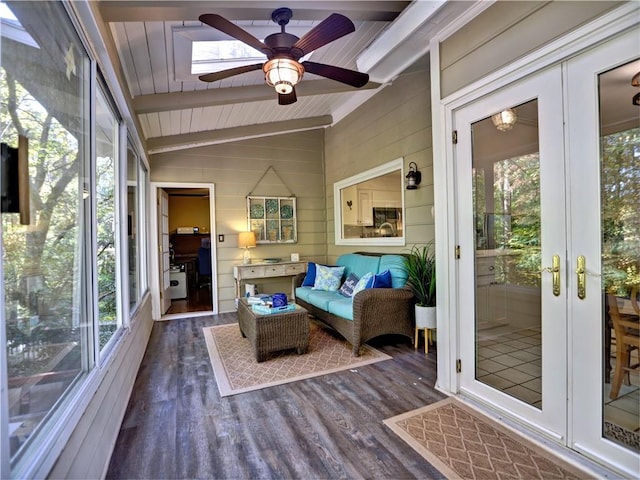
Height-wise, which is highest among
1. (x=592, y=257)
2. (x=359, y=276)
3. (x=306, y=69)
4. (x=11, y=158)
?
(x=306, y=69)

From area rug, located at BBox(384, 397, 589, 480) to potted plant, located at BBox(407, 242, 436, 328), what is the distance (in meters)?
1.05

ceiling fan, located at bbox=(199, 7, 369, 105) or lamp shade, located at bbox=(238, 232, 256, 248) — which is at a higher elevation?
ceiling fan, located at bbox=(199, 7, 369, 105)

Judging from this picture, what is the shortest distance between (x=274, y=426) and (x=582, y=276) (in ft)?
6.54

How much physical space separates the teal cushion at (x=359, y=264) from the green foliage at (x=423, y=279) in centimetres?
66

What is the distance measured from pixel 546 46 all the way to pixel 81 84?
2.52 meters

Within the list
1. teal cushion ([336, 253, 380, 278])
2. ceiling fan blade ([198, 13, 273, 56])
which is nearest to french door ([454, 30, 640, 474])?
ceiling fan blade ([198, 13, 273, 56])

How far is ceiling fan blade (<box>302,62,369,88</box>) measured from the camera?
7.96ft

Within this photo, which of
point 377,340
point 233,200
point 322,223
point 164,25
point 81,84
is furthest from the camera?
point 322,223

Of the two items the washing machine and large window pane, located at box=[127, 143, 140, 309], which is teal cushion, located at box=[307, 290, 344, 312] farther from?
the washing machine

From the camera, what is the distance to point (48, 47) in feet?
4.22

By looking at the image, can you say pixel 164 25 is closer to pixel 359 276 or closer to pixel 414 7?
pixel 414 7

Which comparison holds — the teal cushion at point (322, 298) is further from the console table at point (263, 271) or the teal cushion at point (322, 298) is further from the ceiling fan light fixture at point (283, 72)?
the ceiling fan light fixture at point (283, 72)

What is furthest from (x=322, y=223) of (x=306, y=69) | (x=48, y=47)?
(x=48, y=47)

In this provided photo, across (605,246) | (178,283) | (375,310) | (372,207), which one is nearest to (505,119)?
(605,246)
